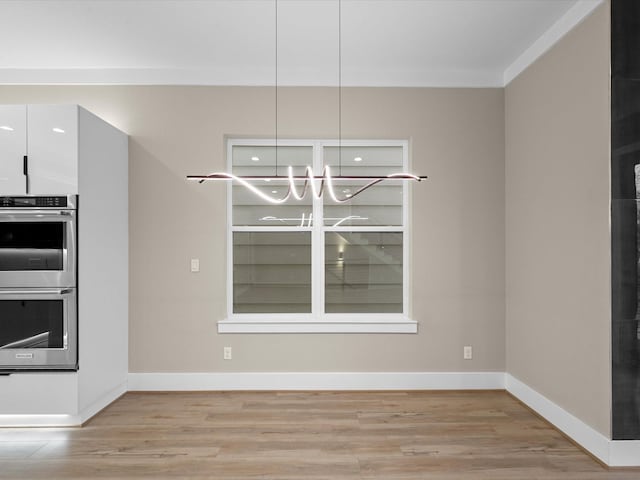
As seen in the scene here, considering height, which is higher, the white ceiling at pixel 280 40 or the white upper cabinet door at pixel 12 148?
the white ceiling at pixel 280 40

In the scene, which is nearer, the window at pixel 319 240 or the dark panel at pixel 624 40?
the dark panel at pixel 624 40

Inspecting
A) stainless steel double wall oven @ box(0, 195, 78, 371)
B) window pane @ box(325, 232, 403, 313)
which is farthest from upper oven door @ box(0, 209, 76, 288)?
window pane @ box(325, 232, 403, 313)

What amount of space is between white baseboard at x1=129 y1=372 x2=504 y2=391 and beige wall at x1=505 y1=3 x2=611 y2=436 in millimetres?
395

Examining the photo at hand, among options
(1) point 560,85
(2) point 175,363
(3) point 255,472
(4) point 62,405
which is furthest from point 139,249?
(1) point 560,85

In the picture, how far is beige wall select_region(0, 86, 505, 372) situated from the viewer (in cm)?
399

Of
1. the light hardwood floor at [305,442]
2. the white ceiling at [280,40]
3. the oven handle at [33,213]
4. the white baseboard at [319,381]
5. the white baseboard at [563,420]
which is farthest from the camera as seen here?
the white baseboard at [319,381]

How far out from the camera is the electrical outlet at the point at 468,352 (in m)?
4.04

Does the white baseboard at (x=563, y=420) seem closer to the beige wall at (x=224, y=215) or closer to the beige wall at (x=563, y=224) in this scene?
the beige wall at (x=563, y=224)

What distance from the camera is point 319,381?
13.1 feet

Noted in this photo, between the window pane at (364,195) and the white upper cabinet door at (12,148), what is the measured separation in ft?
7.93

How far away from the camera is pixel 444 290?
405 cm

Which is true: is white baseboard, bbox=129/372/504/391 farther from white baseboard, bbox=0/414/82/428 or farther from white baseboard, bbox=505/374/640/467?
white baseboard, bbox=0/414/82/428

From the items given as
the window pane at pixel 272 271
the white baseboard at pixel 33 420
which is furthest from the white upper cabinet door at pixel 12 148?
the window pane at pixel 272 271

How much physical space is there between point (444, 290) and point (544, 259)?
0.95 meters
